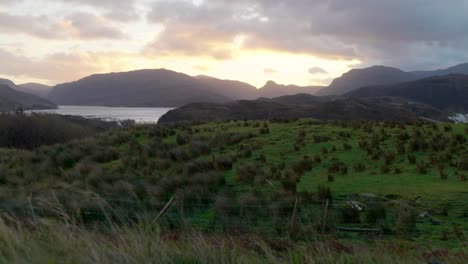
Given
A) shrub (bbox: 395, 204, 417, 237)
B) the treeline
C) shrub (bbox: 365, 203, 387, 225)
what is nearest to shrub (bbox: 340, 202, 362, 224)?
shrub (bbox: 365, 203, 387, 225)

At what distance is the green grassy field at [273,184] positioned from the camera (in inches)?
375

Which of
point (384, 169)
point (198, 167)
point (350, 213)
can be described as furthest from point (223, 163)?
point (350, 213)

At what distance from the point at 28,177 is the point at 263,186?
10195mm

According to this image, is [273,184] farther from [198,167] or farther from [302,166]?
[198,167]

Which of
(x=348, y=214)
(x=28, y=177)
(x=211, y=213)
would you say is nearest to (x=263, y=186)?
(x=211, y=213)

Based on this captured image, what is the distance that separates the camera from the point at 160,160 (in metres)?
20.2

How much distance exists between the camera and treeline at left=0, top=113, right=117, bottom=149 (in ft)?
207

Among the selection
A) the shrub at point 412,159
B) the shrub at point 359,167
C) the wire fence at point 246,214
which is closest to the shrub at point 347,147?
the shrub at point 359,167

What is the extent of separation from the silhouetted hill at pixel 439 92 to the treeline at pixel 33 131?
99.9 metres

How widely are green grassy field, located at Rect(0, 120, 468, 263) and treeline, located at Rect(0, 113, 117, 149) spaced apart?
3810cm

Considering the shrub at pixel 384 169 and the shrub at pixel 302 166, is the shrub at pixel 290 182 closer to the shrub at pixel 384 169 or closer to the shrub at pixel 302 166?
the shrub at pixel 302 166

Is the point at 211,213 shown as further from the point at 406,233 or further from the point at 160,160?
the point at 160,160

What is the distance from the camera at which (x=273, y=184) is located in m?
14.7

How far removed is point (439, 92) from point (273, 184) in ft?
477
